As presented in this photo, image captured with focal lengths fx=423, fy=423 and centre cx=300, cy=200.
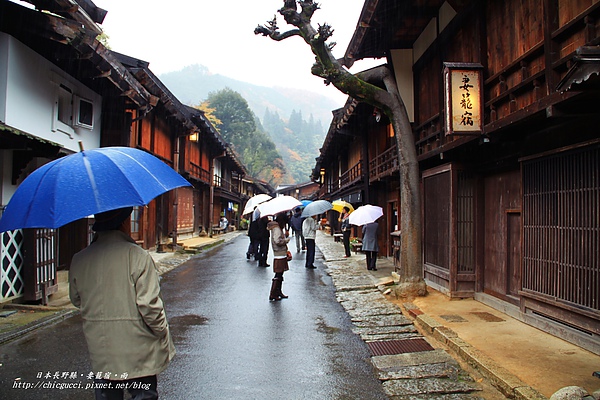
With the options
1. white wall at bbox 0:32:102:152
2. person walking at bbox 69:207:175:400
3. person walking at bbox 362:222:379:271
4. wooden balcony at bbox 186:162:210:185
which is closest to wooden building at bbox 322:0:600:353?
person walking at bbox 362:222:379:271

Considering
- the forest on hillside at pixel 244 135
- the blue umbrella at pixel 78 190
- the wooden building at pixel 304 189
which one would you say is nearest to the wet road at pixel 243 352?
the blue umbrella at pixel 78 190

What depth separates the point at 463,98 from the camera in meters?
7.95

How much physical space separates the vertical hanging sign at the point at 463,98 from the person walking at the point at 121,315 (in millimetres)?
6353

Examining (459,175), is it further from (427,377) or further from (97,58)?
(97,58)

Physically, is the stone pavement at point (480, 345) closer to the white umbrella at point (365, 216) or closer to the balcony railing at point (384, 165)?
the white umbrella at point (365, 216)

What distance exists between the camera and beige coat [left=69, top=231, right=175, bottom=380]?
312cm

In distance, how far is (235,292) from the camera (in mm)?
10688

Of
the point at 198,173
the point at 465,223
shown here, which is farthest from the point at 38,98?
the point at 198,173

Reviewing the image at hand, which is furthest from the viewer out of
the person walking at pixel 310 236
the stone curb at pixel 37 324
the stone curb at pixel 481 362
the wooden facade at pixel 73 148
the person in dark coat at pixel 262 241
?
the person in dark coat at pixel 262 241

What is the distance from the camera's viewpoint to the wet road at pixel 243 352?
4.79 m

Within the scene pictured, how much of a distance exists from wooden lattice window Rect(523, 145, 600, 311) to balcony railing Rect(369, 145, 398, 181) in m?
6.99

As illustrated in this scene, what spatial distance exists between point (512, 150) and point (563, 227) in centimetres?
217

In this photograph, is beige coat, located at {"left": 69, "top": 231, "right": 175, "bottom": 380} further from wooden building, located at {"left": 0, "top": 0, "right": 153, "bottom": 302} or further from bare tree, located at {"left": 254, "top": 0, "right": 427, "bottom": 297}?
bare tree, located at {"left": 254, "top": 0, "right": 427, "bottom": 297}

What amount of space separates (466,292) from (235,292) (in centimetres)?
548
